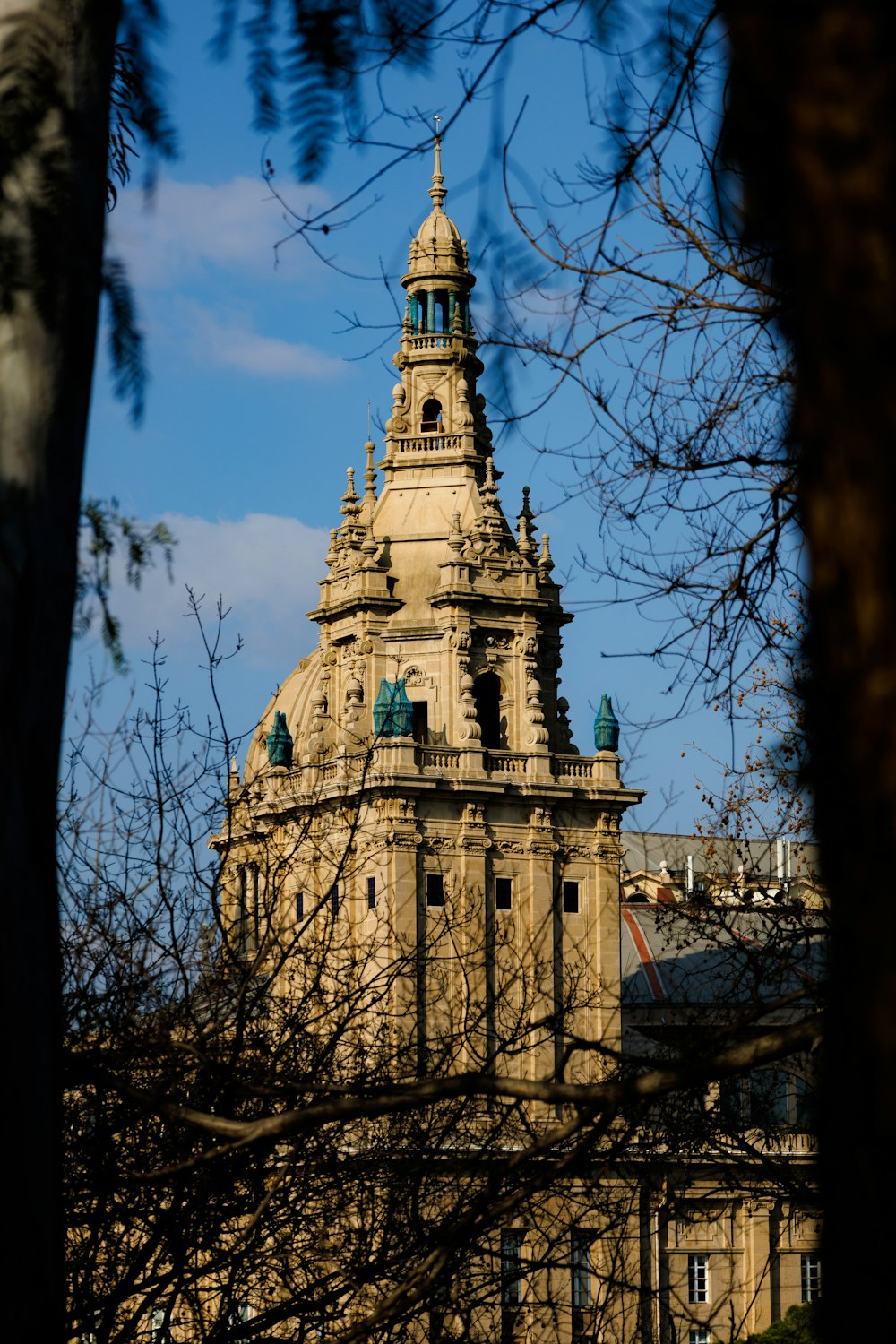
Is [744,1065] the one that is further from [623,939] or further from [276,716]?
[623,939]

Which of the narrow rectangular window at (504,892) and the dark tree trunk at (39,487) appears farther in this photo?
the narrow rectangular window at (504,892)

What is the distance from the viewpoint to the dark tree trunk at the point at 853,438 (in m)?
3.81

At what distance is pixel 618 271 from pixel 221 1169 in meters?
9.47

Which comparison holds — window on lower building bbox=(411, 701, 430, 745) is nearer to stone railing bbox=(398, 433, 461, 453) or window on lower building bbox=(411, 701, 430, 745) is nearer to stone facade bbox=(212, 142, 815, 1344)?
stone facade bbox=(212, 142, 815, 1344)

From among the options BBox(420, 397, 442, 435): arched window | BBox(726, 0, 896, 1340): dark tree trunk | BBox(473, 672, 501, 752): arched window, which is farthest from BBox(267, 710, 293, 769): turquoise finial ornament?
BBox(726, 0, 896, 1340): dark tree trunk

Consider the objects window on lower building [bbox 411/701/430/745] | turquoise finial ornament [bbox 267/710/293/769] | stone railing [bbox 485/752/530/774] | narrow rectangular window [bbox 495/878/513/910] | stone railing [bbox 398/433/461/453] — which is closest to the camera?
turquoise finial ornament [bbox 267/710/293/769]

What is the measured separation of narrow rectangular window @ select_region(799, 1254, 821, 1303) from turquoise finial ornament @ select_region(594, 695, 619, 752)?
29991 mm

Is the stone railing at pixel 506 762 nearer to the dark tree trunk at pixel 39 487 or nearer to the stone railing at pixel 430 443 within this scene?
the stone railing at pixel 430 443

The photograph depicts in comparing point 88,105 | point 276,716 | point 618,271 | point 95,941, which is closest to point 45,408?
point 88,105

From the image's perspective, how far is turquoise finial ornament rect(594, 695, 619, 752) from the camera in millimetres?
Answer: 114438

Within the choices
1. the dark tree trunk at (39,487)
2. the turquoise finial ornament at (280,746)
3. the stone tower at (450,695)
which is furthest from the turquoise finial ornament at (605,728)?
the dark tree trunk at (39,487)

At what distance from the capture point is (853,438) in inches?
153

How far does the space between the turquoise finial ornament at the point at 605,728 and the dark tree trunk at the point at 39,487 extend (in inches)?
4245

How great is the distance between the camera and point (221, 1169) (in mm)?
18109
